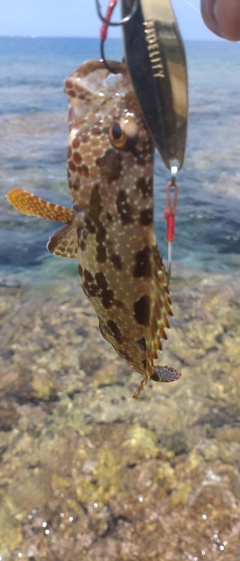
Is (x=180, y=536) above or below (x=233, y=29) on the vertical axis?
below

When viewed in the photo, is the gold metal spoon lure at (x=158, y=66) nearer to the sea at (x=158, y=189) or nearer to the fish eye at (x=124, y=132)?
the fish eye at (x=124, y=132)

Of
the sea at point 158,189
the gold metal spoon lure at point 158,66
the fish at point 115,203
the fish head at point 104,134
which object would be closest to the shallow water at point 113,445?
the sea at point 158,189

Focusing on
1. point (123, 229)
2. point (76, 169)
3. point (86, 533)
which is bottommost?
point (86, 533)

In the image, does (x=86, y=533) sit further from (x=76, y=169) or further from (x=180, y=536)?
(x=76, y=169)

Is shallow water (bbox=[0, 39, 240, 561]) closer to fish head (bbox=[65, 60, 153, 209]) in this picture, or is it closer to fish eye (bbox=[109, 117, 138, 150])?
fish head (bbox=[65, 60, 153, 209])

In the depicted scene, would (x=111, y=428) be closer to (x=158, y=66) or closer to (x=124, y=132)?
(x=124, y=132)

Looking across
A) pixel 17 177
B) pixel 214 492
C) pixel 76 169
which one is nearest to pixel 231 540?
pixel 214 492

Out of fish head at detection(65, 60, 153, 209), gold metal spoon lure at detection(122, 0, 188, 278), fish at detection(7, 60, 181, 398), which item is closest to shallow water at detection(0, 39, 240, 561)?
fish at detection(7, 60, 181, 398)

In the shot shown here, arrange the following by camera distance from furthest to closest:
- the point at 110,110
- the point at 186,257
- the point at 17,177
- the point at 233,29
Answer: the point at 17,177
the point at 186,257
the point at 233,29
the point at 110,110
